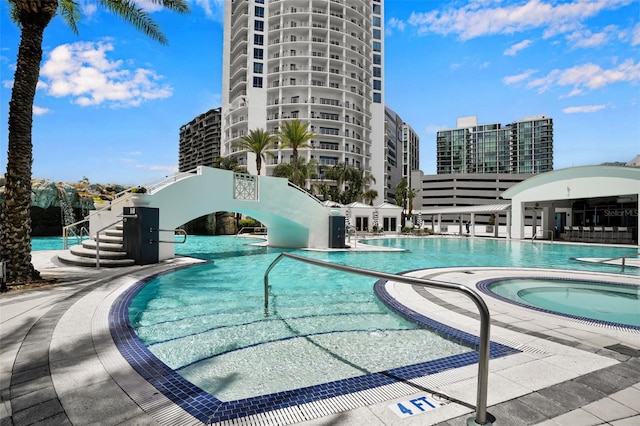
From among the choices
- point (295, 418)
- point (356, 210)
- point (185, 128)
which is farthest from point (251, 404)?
point (185, 128)

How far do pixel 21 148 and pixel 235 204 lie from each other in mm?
8045

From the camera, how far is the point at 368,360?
3.90 metres

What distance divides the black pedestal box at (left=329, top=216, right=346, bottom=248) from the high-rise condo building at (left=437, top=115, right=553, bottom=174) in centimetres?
12717

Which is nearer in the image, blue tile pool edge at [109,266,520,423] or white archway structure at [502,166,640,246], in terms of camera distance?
blue tile pool edge at [109,266,520,423]

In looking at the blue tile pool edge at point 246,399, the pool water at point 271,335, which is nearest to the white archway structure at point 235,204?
the pool water at point 271,335

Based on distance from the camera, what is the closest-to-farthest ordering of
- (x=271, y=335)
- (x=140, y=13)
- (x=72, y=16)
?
(x=271, y=335) < (x=140, y=13) < (x=72, y=16)

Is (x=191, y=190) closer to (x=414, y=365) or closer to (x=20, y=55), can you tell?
(x=20, y=55)

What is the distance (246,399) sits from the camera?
2748 millimetres

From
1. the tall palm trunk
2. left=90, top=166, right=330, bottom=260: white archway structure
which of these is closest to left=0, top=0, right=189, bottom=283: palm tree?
the tall palm trunk

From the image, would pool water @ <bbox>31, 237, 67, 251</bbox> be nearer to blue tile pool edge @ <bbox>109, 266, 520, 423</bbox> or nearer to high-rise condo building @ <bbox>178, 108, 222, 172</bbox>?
blue tile pool edge @ <bbox>109, 266, 520, 423</bbox>

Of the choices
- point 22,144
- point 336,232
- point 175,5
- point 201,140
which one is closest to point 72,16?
point 175,5

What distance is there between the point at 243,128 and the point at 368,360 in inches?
2357

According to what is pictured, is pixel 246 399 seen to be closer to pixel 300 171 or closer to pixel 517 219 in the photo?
pixel 517 219

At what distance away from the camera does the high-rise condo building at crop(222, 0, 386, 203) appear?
55562mm
